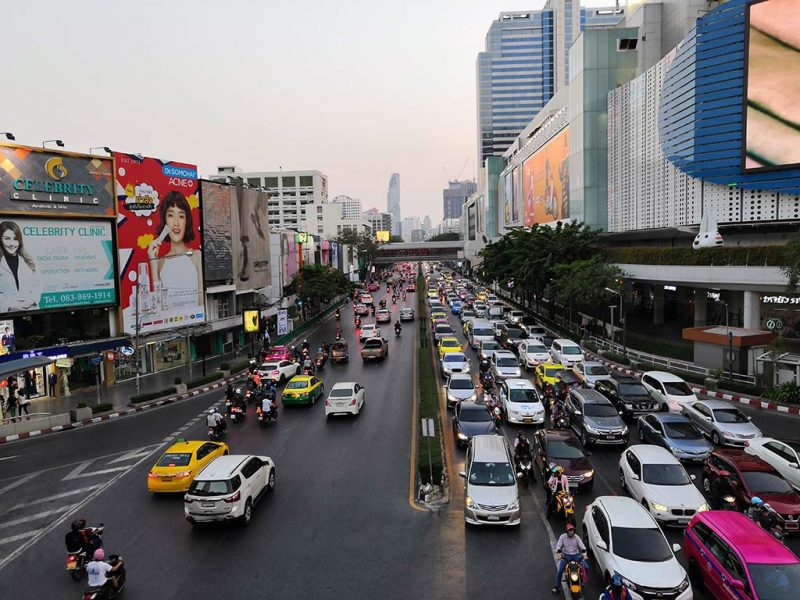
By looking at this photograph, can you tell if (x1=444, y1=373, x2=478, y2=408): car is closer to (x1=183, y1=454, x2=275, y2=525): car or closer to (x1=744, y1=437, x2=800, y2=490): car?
(x1=744, y1=437, x2=800, y2=490): car

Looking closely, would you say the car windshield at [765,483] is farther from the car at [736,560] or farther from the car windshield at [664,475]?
the car at [736,560]

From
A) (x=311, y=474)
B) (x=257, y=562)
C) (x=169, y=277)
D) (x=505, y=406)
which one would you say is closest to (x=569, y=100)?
(x=169, y=277)

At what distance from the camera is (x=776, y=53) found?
3716 centimetres

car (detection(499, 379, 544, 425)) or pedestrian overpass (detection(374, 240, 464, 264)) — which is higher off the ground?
pedestrian overpass (detection(374, 240, 464, 264))

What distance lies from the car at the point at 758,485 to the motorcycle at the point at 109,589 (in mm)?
13609

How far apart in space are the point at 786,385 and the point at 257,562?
76.5ft

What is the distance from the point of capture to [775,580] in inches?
370

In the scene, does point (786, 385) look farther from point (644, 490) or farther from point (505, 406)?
point (644, 490)

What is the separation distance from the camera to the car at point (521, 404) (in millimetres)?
22250

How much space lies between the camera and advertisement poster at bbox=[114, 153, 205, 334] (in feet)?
118

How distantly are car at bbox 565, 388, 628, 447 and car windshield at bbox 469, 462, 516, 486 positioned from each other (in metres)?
5.92

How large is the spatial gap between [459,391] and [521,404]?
3.17 m

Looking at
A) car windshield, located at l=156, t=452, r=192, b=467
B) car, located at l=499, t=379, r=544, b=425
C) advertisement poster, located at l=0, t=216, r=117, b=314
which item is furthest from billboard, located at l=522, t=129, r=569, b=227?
car windshield, located at l=156, t=452, r=192, b=467

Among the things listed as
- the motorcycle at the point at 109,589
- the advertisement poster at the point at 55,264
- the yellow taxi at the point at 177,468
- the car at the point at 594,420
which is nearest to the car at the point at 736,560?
the car at the point at 594,420
